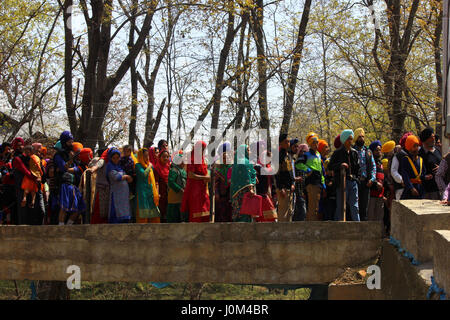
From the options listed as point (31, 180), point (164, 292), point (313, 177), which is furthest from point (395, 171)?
point (164, 292)

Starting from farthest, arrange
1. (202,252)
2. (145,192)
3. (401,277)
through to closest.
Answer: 1. (145,192)
2. (202,252)
3. (401,277)

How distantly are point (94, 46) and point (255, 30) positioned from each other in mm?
4591

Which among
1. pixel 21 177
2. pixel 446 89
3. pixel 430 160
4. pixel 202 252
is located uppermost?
pixel 446 89

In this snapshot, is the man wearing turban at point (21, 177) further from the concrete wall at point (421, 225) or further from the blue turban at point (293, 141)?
the concrete wall at point (421, 225)

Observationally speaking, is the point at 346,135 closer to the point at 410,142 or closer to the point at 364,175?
the point at 364,175

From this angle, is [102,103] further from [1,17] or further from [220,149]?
[1,17]

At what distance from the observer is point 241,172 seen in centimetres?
914

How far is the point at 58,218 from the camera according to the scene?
9844 mm

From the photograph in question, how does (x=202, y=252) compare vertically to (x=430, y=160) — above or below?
below

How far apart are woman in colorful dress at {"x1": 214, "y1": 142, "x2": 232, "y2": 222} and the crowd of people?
2cm

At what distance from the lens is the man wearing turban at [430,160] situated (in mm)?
9070

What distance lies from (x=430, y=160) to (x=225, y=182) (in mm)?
3169

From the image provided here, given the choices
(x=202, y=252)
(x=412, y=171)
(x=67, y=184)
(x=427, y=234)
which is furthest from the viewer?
(x=67, y=184)

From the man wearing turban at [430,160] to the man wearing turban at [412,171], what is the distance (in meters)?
0.07
